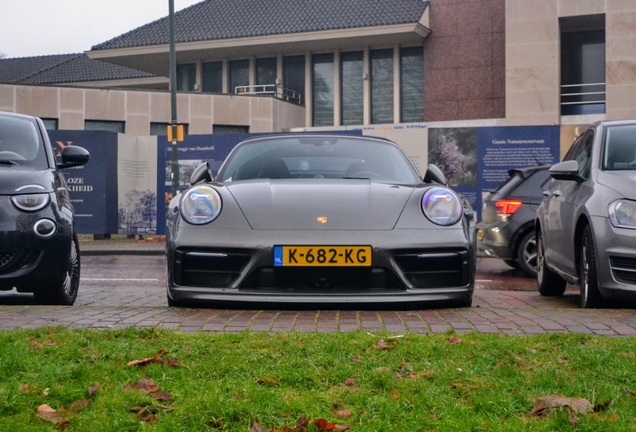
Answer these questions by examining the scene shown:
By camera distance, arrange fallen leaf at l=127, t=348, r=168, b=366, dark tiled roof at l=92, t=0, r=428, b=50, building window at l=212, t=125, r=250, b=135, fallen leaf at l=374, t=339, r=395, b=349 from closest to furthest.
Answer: fallen leaf at l=127, t=348, r=168, b=366
fallen leaf at l=374, t=339, r=395, b=349
building window at l=212, t=125, r=250, b=135
dark tiled roof at l=92, t=0, r=428, b=50

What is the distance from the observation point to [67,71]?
1938 inches

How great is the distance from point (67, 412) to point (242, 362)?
85 cm

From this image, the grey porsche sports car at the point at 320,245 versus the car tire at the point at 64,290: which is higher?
the grey porsche sports car at the point at 320,245

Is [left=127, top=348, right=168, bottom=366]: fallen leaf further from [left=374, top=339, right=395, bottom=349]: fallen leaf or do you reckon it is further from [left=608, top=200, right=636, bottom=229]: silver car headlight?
[left=608, top=200, right=636, bottom=229]: silver car headlight

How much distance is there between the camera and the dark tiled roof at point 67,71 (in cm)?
4794

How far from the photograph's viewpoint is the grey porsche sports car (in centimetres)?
554

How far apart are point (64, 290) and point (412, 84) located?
30068mm

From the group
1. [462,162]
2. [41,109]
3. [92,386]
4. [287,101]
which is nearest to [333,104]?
[287,101]

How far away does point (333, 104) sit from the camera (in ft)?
122

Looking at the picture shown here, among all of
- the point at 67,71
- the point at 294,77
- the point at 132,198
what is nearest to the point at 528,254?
the point at 132,198

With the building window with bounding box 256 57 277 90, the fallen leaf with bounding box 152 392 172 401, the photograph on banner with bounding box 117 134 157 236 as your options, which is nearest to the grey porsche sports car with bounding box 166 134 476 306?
the fallen leaf with bounding box 152 392 172 401

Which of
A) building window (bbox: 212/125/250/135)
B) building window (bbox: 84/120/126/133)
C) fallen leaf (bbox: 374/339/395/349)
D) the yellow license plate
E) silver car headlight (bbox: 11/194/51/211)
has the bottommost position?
fallen leaf (bbox: 374/339/395/349)

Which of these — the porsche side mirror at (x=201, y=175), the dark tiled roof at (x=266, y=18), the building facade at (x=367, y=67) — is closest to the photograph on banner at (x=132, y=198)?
the building facade at (x=367, y=67)

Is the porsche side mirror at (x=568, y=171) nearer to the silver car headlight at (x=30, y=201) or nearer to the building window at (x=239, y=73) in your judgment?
the silver car headlight at (x=30, y=201)
